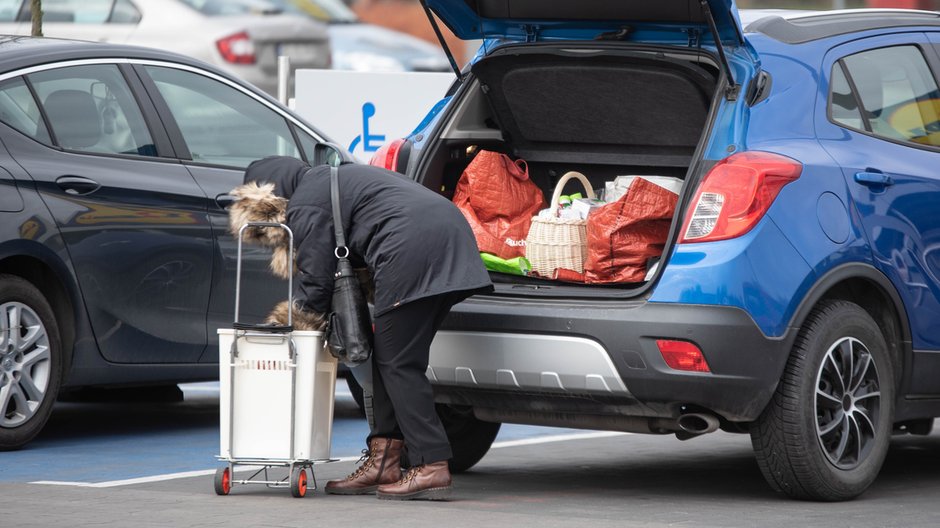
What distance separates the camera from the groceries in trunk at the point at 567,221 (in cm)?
677

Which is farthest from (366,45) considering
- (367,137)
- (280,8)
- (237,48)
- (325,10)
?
(367,137)

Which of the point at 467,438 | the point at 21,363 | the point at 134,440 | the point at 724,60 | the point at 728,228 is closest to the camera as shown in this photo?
the point at 728,228

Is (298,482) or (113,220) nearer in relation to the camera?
(298,482)

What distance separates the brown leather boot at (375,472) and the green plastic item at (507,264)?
2.59 feet

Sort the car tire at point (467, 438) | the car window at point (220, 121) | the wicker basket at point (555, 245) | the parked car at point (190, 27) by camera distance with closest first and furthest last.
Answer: the wicker basket at point (555, 245) → the car tire at point (467, 438) → the car window at point (220, 121) → the parked car at point (190, 27)

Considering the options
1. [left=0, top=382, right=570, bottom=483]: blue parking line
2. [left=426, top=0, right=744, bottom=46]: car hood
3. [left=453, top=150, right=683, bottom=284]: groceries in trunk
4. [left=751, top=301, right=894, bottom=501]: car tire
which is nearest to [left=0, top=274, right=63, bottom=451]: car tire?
[left=0, top=382, right=570, bottom=483]: blue parking line

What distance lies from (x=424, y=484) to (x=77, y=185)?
2377mm

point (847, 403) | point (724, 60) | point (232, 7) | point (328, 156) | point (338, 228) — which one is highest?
point (724, 60)

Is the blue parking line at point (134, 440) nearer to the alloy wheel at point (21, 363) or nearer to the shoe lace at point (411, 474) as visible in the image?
the alloy wheel at point (21, 363)

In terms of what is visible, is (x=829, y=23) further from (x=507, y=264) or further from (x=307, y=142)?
(x=307, y=142)

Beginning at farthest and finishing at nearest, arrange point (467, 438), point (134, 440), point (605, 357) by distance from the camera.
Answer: point (134, 440) → point (467, 438) → point (605, 357)

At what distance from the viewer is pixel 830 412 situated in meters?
6.59

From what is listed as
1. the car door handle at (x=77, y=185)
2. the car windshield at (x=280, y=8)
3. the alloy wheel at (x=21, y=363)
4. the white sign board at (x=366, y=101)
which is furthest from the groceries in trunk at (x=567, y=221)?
the car windshield at (x=280, y=8)

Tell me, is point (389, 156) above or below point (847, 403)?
above
